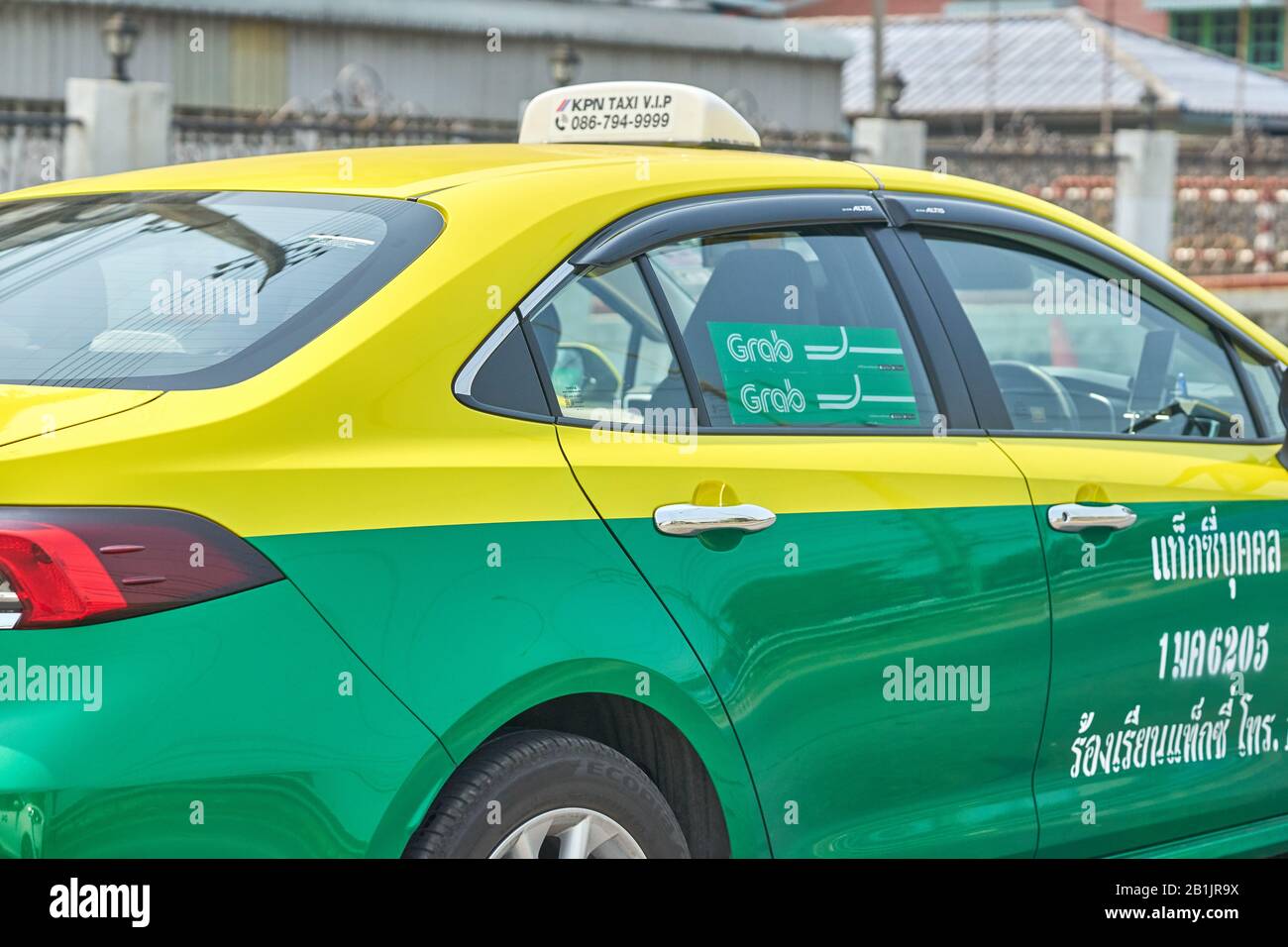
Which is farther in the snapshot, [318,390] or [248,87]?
[248,87]

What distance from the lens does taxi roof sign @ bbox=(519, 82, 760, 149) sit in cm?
388

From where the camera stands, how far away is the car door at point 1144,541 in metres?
3.42

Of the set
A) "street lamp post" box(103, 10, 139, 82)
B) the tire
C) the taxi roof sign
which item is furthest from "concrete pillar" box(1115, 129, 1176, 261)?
the tire

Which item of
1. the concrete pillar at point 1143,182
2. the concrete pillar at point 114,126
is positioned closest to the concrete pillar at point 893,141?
the concrete pillar at point 1143,182

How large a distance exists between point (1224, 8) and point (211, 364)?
4601cm

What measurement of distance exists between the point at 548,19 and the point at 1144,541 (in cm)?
2281

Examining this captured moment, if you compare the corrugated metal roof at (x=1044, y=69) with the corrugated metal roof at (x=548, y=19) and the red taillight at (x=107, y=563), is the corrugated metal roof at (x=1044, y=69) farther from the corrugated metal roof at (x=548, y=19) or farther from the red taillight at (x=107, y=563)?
the red taillight at (x=107, y=563)

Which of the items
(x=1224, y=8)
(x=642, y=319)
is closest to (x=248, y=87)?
(x=642, y=319)

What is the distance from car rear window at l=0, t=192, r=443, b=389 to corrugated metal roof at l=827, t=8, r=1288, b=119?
3303 centimetres

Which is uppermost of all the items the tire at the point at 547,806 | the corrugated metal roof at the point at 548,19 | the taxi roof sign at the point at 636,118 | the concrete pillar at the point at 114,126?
the corrugated metal roof at the point at 548,19

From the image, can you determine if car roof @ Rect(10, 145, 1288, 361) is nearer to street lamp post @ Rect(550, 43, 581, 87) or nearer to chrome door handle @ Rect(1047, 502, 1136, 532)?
chrome door handle @ Rect(1047, 502, 1136, 532)

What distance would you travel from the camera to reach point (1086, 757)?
3.45 m

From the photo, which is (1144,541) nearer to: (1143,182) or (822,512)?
(822,512)
